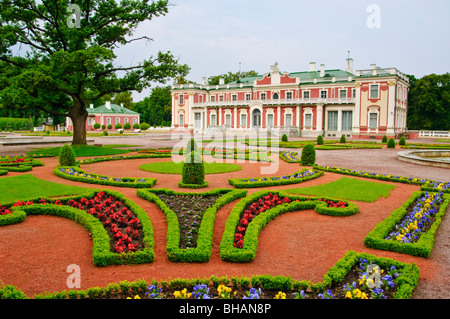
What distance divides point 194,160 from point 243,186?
1673 mm

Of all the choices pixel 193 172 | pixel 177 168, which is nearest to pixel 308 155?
pixel 177 168

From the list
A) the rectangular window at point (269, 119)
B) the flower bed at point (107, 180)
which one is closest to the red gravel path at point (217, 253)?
the flower bed at point (107, 180)

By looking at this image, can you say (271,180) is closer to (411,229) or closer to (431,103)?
(411,229)

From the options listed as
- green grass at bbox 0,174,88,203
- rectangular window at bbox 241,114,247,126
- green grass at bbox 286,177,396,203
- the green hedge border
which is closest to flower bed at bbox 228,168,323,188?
green grass at bbox 286,177,396,203

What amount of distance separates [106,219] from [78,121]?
57.6 ft

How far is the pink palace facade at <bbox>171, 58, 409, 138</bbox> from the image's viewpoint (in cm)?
4041

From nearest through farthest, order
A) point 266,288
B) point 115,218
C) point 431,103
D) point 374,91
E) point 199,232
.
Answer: point 266,288
point 199,232
point 115,218
point 374,91
point 431,103

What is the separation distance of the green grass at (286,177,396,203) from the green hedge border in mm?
2348

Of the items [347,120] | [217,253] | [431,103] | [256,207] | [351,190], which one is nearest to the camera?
[217,253]

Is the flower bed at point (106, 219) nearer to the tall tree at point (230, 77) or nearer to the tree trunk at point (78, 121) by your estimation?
the tree trunk at point (78, 121)

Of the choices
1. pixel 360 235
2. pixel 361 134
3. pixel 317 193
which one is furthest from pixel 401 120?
pixel 360 235

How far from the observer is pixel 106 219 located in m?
7.06

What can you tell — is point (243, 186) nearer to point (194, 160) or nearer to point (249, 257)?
point (194, 160)

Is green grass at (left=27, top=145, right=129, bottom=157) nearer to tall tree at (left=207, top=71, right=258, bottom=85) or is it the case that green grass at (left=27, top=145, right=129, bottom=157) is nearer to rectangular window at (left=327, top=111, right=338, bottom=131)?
rectangular window at (left=327, top=111, right=338, bottom=131)
